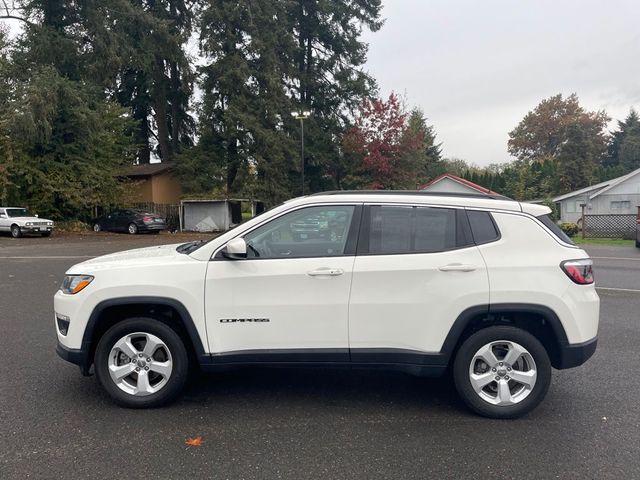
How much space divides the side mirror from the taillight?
245 centimetres

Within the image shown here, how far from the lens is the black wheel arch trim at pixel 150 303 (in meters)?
3.81

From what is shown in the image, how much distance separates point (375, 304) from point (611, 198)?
121ft

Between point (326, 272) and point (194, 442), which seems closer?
point (194, 442)

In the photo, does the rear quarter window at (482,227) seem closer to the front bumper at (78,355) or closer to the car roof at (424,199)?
the car roof at (424,199)

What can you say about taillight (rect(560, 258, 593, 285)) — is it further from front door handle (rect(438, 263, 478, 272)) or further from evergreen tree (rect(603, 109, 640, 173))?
evergreen tree (rect(603, 109, 640, 173))

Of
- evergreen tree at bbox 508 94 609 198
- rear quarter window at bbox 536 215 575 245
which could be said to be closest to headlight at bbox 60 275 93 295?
rear quarter window at bbox 536 215 575 245

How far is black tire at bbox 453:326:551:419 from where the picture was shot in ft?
12.4

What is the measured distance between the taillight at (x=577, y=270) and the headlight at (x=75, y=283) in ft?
12.2

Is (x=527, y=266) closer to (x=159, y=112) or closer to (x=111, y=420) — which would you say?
(x=111, y=420)

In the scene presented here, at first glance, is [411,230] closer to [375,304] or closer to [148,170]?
[375,304]

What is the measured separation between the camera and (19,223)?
84.1ft

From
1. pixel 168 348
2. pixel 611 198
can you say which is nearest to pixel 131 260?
pixel 168 348

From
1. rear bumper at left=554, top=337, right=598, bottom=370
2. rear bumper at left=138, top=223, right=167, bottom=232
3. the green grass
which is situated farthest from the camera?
rear bumper at left=138, top=223, right=167, bottom=232

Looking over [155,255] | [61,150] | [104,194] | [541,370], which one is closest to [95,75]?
[61,150]
